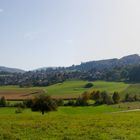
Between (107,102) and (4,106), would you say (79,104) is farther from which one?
(4,106)

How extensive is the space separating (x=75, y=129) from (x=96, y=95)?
150m

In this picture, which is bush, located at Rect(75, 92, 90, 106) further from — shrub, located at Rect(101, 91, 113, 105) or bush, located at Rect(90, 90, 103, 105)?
shrub, located at Rect(101, 91, 113, 105)

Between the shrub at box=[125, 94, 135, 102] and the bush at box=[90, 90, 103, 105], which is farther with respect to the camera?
the shrub at box=[125, 94, 135, 102]

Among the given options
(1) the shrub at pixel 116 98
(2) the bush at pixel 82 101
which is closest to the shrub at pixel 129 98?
(1) the shrub at pixel 116 98

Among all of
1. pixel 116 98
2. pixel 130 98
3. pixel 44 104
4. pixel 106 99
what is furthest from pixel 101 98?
pixel 44 104

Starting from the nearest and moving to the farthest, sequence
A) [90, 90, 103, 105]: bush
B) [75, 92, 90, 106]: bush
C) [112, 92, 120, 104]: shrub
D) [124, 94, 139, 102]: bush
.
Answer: [75, 92, 90, 106]: bush
[90, 90, 103, 105]: bush
[112, 92, 120, 104]: shrub
[124, 94, 139, 102]: bush

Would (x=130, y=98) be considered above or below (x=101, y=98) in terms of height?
below

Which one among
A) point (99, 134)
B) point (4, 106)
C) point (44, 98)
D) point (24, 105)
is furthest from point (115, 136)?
point (4, 106)

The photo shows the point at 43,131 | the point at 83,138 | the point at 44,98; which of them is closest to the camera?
the point at 83,138

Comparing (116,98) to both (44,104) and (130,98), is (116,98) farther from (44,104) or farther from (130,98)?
(44,104)

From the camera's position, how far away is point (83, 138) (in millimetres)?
22891

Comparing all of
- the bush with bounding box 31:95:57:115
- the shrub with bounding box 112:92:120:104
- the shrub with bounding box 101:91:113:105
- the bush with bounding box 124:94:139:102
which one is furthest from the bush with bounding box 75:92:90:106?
the bush with bounding box 31:95:57:115

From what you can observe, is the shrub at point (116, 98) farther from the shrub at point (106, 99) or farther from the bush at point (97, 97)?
the bush at point (97, 97)

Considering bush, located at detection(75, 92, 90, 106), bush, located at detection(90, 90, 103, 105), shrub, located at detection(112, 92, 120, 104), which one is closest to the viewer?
bush, located at detection(75, 92, 90, 106)
